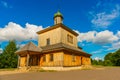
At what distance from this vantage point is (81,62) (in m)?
27.3

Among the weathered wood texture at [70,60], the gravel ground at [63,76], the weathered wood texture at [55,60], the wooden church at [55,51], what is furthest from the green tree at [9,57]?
the gravel ground at [63,76]

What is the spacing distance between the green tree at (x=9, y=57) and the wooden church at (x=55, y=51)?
20.1 meters

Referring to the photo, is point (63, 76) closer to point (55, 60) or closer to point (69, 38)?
point (55, 60)

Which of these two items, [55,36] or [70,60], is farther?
[55,36]

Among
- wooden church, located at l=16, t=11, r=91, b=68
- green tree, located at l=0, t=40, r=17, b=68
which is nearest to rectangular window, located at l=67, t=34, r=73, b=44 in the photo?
wooden church, located at l=16, t=11, r=91, b=68

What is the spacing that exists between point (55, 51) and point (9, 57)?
29656mm

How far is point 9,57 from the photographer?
46344mm

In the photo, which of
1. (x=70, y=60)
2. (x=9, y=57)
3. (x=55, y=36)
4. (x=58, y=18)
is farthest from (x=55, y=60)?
(x=9, y=57)

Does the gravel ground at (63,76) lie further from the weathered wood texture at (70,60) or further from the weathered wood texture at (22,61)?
the weathered wood texture at (22,61)

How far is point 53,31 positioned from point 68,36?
3.47m

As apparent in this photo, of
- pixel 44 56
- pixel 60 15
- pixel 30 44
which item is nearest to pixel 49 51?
pixel 44 56

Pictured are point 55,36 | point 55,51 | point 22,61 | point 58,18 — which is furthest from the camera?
point 58,18

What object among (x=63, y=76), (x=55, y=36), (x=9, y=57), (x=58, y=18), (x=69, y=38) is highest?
(x=58, y=18)

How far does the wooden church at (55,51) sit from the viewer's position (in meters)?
21.8
